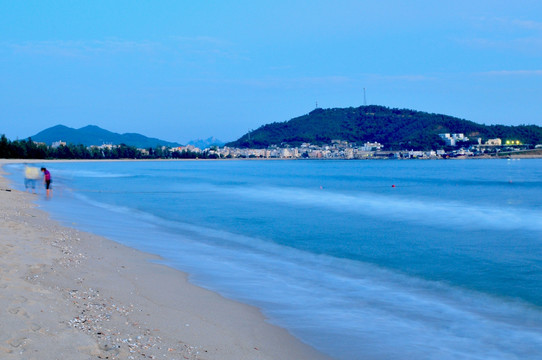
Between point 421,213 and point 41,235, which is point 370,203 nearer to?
point 421,213

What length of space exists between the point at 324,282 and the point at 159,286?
3.24 meters

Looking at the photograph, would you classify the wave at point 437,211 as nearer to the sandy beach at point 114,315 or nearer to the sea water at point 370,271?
the sea water at point 370,271

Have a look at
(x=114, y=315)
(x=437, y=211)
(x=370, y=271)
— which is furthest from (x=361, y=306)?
(x=437, y=211)

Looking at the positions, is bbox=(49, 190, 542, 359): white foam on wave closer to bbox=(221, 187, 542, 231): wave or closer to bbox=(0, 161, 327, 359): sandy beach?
bbox=(0, 161, 327, 359): sandy beach

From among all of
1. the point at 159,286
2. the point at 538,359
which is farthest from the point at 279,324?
the point at 538,359

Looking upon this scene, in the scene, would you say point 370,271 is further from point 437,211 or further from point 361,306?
point 437,211

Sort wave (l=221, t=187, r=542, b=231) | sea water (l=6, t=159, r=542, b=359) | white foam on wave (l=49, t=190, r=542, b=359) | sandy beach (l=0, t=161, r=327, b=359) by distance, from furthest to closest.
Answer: wave (l=221, t=187, r=542, b=231)
sea water (l=6, t=159, r=542, b=359)
white foam on wave (l=49, t=190, r=542, b=359)
sandy beach (l=0, t=161, r=327, b=359)

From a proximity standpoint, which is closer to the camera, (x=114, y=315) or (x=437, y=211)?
(x=114, y=315)

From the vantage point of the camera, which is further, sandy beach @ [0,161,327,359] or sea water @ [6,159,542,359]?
sea water @ [6,159,542,359]

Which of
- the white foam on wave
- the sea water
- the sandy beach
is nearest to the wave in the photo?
the sea water

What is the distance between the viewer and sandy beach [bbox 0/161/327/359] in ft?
13.9

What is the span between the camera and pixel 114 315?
5258 millimetres

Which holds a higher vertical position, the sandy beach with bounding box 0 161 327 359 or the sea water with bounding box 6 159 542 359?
the sandy beach with bounding box 0 161 327 359

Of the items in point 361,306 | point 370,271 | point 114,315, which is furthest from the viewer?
point 370,271
